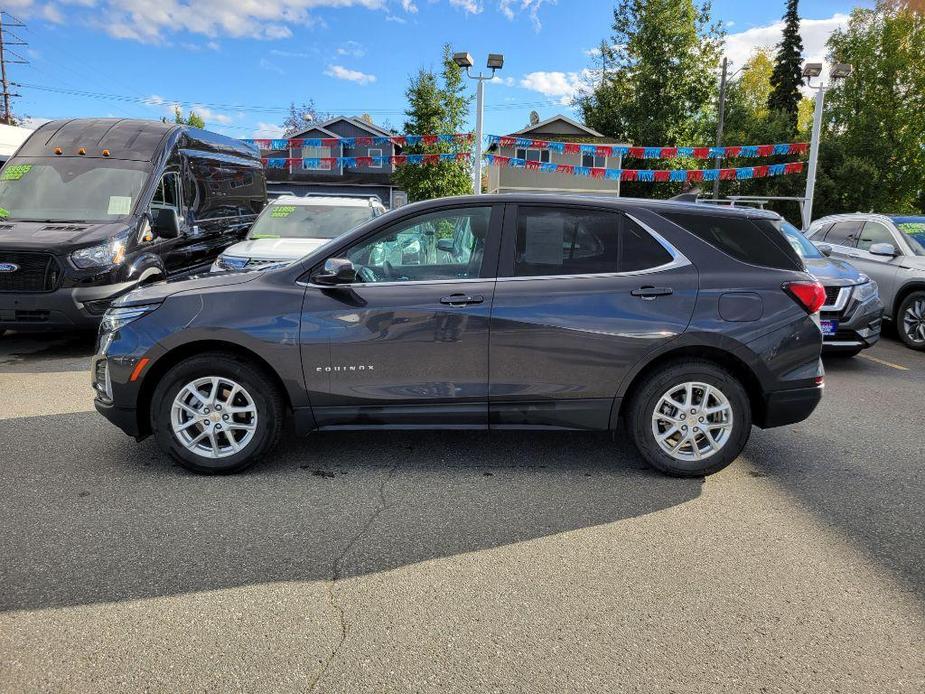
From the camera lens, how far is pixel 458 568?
3.09 meters

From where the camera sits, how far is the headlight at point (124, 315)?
13.5 ft

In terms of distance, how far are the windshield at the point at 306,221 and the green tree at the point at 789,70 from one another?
5083cm

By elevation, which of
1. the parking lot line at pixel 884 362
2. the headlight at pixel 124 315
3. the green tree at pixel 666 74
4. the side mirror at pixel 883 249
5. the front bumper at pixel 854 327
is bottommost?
the parking lot line at pixel 884 362

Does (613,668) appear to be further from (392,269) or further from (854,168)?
(854,168)

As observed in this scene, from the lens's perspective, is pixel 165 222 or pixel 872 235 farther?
pixel 872 235

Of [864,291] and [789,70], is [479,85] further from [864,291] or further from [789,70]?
[789,70]

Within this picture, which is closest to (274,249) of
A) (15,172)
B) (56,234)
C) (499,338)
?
(56,234)

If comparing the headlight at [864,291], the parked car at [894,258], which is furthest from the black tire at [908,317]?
the headlight at [864,291]

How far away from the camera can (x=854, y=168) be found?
40.5 meters

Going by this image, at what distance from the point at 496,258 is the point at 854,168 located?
44.1m

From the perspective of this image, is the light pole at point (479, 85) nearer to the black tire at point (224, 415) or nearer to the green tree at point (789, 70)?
the black tire at point (224, 415)

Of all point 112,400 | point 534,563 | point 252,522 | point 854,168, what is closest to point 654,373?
point 534,563

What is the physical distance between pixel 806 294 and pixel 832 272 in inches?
163

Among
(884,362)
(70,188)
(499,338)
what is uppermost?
(70,188)
